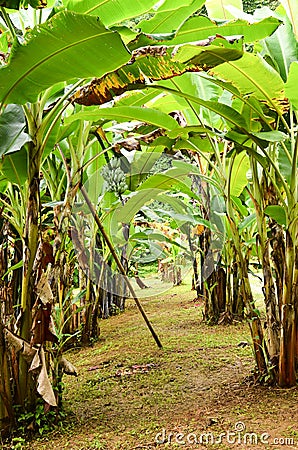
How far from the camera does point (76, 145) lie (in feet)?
6.04

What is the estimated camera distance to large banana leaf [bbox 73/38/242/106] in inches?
43.8

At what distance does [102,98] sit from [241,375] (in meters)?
1.29

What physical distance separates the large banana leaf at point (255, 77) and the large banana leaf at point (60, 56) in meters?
0.53

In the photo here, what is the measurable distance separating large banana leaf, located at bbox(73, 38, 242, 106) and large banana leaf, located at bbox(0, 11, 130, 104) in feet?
0.18

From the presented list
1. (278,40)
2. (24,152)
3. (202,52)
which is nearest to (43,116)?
(24,152)

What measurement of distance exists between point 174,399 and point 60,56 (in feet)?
4.17

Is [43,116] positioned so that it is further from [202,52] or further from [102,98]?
[202,52]

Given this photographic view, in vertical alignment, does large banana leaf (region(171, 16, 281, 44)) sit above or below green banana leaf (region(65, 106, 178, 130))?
above

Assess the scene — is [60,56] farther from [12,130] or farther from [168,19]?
[168,19]

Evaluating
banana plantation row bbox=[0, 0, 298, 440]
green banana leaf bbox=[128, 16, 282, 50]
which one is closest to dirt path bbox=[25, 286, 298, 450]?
banana plantation row bbox=[0, 0, 298, 440]

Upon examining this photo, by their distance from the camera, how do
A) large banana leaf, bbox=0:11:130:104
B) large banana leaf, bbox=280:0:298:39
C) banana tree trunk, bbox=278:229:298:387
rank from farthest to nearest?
large banana leaf, bbox=280:0:298:39 < banana tree trunk, bbox=278:229:298:387 < large banana leaf, bbox=0:11:130:104

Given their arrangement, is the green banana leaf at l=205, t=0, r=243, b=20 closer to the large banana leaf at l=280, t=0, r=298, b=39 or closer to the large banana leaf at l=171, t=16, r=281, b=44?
the large banana leaf at l=280, t=0, r=298, b=39

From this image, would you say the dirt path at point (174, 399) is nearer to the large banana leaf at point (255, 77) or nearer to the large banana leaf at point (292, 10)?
the large banana leaf at point (255, 77)

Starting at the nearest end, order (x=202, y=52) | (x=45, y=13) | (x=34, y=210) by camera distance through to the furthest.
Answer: (x=202, y=52), (x=34, y=210), (x=45, y=13)
